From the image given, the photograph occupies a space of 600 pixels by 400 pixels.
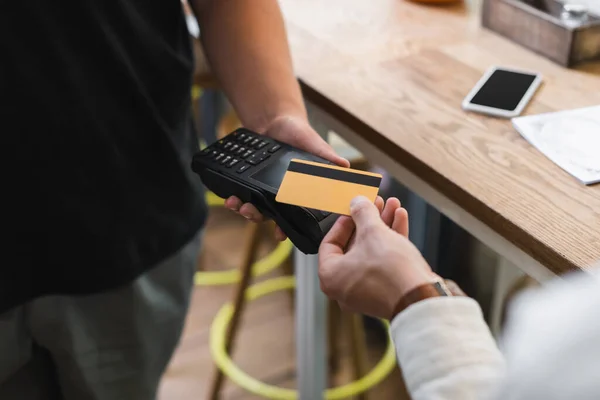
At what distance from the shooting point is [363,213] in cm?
60

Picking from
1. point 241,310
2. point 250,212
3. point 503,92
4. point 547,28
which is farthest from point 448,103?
point 241,310

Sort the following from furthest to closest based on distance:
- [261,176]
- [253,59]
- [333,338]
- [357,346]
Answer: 1. [333,338]
2. [357,346]
3. [253,59]
4. [261,176]

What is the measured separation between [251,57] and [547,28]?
0.42m

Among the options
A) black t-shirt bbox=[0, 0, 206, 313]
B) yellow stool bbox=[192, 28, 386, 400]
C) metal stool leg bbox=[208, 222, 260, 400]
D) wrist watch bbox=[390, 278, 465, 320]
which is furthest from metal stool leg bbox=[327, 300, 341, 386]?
wrist watch bbox=[390, 278, 465, 320]

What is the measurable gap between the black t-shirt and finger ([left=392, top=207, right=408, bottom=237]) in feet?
0.99

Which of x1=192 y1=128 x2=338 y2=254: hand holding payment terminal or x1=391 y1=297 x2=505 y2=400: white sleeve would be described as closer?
x1=391 y1=297 x2=505 y2=400: white sleeve

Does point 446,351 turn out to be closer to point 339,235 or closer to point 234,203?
point 339,235

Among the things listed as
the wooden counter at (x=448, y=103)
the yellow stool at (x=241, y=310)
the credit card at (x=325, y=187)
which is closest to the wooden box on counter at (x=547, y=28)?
the wooden counter at (x=448, y=103)

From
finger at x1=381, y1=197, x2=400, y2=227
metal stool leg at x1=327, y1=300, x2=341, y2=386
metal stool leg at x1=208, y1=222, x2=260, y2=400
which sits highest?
finger at x1=381, y1=197, x2=400, y2=227

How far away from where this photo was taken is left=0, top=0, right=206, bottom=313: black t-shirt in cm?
67

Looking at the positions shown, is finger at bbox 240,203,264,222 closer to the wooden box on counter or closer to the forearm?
the forearm

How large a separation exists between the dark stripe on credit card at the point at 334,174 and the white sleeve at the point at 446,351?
7.3 inches

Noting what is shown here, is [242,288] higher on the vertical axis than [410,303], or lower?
lower

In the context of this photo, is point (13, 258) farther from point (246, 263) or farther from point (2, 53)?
point (246, 263)
